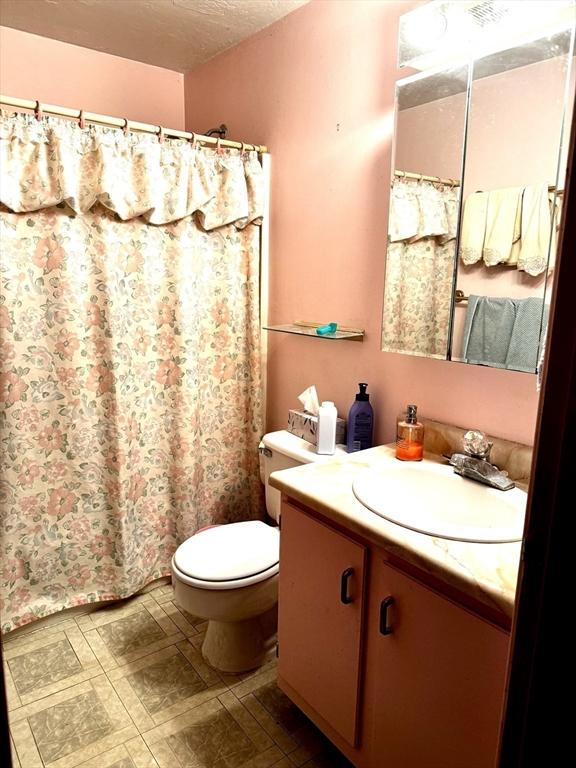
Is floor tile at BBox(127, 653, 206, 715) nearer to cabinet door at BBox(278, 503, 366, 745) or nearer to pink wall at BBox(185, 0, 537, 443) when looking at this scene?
cabinet door at BBox(278, 503, 366, 745)

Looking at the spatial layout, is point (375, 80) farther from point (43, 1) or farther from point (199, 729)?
point (199, 729)

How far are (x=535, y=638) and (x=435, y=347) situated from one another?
105 centimetres

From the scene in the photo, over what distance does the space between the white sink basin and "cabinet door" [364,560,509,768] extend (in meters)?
0.13

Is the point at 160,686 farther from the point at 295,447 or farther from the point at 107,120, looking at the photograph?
the point at 107,120

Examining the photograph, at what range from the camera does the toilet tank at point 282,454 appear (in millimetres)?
1826

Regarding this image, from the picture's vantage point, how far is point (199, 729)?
5.24 ft

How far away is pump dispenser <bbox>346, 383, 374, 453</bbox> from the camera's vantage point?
1.78m

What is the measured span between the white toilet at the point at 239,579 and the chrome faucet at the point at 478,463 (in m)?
0.43

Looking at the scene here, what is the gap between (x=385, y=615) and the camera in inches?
Answer: 45.9

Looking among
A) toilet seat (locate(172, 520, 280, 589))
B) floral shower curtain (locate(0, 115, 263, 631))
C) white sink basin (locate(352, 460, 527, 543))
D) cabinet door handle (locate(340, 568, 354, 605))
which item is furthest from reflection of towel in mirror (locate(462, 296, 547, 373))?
floral shower curtain (locate(0, 115, 263, 631))

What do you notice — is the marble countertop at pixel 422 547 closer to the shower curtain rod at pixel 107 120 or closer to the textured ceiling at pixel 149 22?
the shower curtain rod at pixel 107 120

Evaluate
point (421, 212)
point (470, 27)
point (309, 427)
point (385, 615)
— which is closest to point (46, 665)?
point (309, 427)

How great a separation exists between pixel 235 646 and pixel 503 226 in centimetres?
160

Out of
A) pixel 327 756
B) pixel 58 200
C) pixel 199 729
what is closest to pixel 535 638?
pixel 327 756
